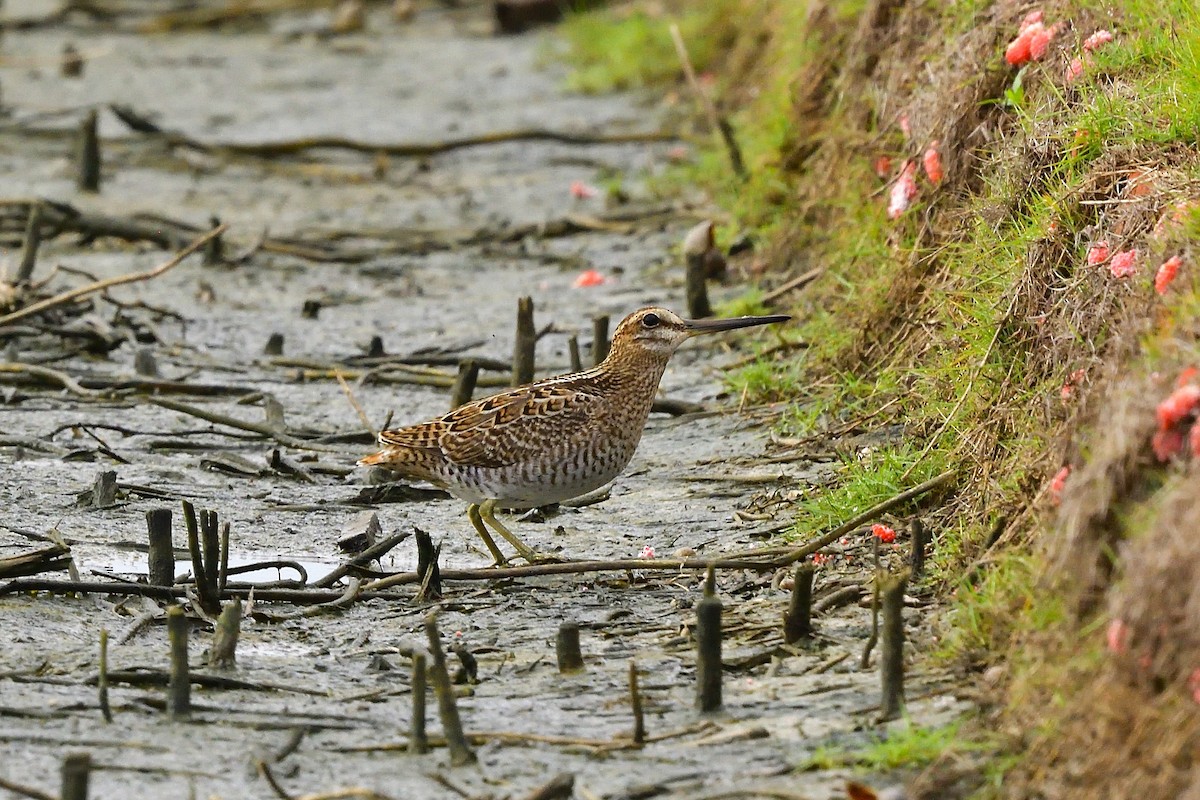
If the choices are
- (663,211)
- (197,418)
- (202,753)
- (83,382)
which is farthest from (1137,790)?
(663,211)

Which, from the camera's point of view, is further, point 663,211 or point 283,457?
point 663,211

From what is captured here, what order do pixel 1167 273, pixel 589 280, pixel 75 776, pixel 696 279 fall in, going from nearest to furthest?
pixel 75 776
pixel 1167 273
pixel 696 279
pixel 589 280

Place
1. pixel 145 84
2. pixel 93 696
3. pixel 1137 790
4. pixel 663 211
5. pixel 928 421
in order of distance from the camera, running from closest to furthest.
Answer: pixel 1137 790
pixel 93 696
pixel 928 421
pixel 663 211
pixel 145 84

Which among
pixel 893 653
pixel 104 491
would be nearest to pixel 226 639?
pixel 104 491

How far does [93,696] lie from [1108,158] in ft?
11.9

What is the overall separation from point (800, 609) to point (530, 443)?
1631mm

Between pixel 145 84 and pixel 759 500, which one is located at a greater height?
pixel 145 84

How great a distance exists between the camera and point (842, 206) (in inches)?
355

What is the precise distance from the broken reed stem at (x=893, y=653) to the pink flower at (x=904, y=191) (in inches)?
121

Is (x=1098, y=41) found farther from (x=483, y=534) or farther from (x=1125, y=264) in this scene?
(x=483, y=534)

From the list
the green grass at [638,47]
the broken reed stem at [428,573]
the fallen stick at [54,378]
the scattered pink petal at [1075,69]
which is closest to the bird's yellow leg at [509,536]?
the broken reed stem at [428,573]

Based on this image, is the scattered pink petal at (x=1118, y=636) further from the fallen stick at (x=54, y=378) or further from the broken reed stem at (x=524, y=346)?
the fallen stick at (x=54, y=378)

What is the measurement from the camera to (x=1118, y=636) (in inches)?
Result: 168

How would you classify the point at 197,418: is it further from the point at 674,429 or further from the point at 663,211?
the point at 663,211
